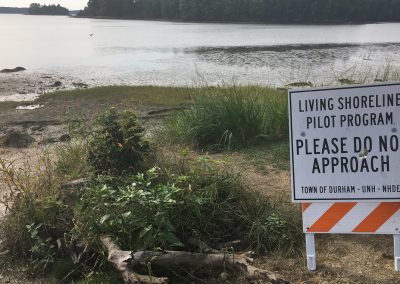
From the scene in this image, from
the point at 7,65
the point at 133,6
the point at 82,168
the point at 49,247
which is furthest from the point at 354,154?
the point at 133,6

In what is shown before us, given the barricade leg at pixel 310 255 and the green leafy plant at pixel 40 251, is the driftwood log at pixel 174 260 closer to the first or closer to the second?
the barricade leg at pixel 310 255

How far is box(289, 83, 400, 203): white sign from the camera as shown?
3605mm

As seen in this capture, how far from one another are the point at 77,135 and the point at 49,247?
7.96 ft

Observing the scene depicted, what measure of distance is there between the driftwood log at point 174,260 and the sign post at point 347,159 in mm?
468

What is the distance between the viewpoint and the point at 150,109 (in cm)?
1349

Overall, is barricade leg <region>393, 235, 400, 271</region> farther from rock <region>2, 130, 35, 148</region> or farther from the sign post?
rock <region>2, 130, 35, 148</region>

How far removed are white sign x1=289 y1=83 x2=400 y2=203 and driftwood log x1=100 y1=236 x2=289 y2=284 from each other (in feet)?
2.05

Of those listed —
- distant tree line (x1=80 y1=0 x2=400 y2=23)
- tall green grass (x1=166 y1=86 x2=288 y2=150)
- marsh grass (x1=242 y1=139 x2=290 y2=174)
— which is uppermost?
distant tree line (x1=80 y1=0 x2=400 y2=23)

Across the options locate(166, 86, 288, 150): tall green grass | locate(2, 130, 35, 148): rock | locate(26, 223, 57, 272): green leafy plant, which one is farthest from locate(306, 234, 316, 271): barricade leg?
locate(2, 130, 35, 148): rock

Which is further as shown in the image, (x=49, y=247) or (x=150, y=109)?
(x=150, y=109)

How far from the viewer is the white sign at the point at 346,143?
3.61 metres

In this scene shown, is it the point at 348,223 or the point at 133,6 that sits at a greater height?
the point at 133,6

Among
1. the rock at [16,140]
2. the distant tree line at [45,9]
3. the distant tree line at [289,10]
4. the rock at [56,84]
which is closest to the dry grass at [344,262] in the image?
the rock at [16,140]

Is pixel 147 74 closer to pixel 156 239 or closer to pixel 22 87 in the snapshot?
pixel 22 87
